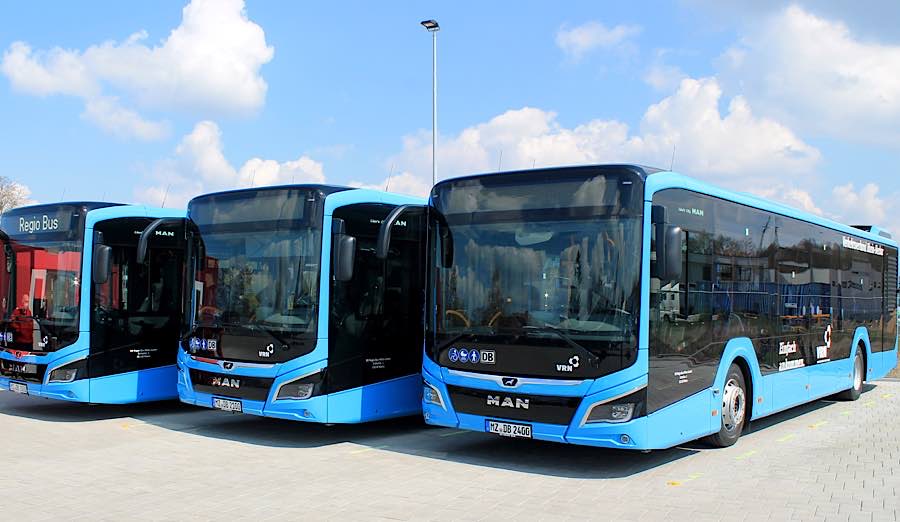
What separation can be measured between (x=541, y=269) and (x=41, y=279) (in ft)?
24.5

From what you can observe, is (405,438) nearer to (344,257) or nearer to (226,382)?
(226,382)

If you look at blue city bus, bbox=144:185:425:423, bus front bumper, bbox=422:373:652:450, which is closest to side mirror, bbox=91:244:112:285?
blue city bus, bbox=144:185:425:423

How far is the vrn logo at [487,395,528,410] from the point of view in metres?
8.95

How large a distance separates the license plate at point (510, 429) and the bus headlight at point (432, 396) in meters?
0.67

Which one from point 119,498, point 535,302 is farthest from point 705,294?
point 119,498

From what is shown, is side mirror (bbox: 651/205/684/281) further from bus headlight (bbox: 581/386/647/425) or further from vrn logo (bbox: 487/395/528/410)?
vrn logo (bbox: 487/395/528/410)

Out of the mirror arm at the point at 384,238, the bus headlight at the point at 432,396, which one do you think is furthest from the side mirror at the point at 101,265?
the bus headlight at the point at 432,396

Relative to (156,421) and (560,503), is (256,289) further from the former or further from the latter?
(560,503)

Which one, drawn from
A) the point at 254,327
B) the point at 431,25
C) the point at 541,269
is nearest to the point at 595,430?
the point at 541,269

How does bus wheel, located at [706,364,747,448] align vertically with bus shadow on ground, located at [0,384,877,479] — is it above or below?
above

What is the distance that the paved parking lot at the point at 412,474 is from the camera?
289 inches

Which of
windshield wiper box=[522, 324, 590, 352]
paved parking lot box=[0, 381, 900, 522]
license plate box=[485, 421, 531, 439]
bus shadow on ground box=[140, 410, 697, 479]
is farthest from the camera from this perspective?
bus shadow on ground box=[140, 410, 697, 479]

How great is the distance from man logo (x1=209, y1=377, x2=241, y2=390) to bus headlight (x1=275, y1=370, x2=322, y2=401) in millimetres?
793

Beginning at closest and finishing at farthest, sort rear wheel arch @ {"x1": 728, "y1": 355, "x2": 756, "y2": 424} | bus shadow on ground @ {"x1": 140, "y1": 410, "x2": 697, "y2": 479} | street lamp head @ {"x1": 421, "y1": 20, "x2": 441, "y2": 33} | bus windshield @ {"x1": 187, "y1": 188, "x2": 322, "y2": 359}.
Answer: bus shadow on ground @ {"x1": 140, "y1": 410, "x2": 697, "y2": 479}
bus windshield @ {"x1": 187, "y1": 188, "x2": 322, "y2": 359}
rear wheel arch @ {"x1": 728, "y1": 355, "x2": 756, "y2": 424}
street lamp head @ {"x1": 421, "y1": 20, "x2": 441, "y2": 33}
